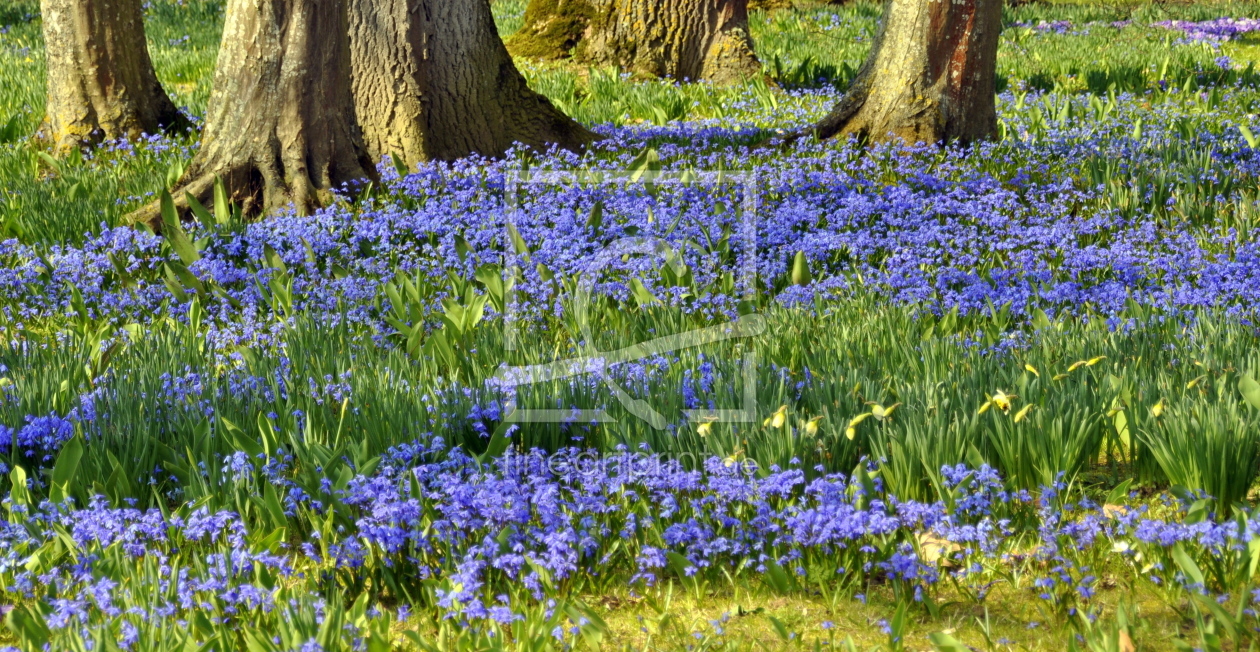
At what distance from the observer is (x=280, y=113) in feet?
18.2

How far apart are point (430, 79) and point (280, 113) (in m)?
1.14

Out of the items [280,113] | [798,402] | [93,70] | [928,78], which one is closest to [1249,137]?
[928,78]

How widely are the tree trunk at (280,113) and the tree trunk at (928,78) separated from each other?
10.5 feet

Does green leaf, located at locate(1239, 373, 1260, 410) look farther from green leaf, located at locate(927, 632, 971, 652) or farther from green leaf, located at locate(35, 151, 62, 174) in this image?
green leaf, located at locate(35, 151, 62, 174)

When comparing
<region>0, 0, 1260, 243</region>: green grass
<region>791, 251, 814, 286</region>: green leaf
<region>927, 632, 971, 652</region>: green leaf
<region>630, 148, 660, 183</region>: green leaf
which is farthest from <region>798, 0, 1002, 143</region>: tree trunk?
<region>927, 632, 971, 652</region>: green leaf

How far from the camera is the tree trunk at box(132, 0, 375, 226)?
5.42m

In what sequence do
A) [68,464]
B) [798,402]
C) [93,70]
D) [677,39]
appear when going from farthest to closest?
[677,39], [93,70], [798,402], [68,464]

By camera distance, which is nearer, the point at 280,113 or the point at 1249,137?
the point at 280,113

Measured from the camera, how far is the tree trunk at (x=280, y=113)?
542 centimetres

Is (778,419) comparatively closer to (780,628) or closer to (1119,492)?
(780,628)

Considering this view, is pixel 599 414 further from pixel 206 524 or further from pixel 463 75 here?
pixel 463 75

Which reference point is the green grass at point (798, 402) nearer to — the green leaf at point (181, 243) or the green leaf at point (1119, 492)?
the green leaf at point (1119, 492)

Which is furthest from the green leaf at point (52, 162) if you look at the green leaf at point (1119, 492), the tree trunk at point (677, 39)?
the green leaf at point (1119, 492)

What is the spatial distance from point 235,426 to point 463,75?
398 centimetres
